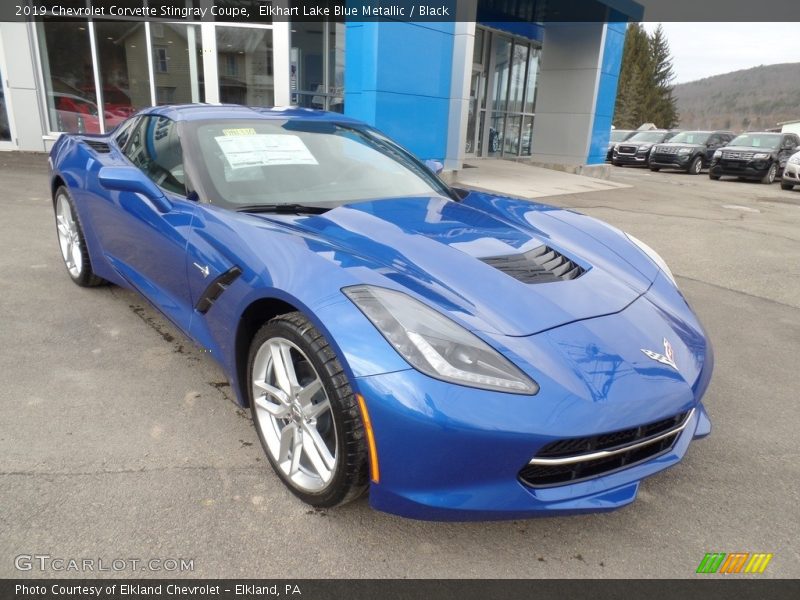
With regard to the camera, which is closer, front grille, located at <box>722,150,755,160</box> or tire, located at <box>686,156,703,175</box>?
front grille, located at <box>722,150,755,160</box>

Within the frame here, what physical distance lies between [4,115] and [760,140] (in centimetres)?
2101

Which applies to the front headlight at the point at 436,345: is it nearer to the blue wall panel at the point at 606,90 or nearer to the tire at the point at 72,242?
the tire at the point at 72,242

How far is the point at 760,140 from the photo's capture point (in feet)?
60.5

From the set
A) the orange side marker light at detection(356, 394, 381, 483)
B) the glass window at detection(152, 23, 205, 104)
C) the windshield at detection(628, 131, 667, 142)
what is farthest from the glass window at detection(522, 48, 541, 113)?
the orange side marker light at detection(356, 394, 381, 483)

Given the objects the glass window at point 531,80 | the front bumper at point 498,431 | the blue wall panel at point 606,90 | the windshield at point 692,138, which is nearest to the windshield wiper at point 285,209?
the front bumper at point 498,431

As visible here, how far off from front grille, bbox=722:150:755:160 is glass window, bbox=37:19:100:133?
713 inches

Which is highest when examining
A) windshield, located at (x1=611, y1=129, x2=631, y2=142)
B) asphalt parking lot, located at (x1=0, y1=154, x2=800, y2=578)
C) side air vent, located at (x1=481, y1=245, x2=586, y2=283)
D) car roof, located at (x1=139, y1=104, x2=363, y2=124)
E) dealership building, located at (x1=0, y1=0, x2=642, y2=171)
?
dealership building, located at (x1=0, y1=0, x2=642, y2=171)

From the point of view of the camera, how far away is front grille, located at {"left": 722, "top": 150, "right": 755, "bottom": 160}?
58.6 ft

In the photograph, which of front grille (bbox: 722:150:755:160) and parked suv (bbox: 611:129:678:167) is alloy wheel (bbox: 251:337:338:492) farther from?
parked suv (bbox: 611:129:678:167)

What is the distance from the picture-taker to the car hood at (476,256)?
1.97 metres

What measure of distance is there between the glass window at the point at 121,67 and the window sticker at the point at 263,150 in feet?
35.0

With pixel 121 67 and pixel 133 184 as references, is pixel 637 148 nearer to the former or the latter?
pixel 121 67
